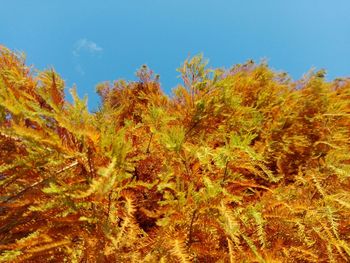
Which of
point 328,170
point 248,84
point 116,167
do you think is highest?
point 248,84

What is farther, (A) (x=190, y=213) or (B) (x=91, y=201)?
(A) (x=190, y=213)

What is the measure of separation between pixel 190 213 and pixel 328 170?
1.11 meters

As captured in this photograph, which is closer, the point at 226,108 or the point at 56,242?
the point at 56,242

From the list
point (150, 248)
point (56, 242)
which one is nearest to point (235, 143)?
point (150, 248)

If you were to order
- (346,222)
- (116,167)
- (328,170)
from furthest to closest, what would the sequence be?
(328,170), (346,222), (116,167)

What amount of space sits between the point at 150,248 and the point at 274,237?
78 cm

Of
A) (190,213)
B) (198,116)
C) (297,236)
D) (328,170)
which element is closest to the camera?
(190,213)

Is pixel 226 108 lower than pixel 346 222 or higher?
higher

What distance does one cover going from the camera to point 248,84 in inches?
139

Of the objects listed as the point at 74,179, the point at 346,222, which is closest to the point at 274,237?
the point at 346,222

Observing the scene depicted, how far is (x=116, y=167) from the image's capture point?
1.43 metres

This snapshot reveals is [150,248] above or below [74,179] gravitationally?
below

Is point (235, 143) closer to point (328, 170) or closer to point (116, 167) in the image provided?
point (116, 167)

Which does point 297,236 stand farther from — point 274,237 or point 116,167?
point 116,167
